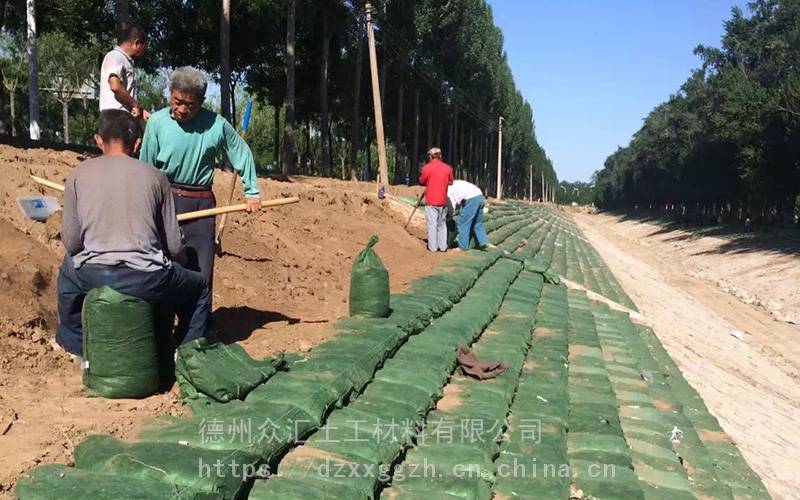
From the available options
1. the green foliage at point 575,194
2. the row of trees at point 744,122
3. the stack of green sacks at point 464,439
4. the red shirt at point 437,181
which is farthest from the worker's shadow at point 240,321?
the green foliage at point 575,194

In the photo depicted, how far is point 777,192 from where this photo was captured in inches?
1249

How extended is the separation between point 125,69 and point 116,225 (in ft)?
5.28

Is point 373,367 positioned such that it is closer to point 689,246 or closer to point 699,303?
point 699,303

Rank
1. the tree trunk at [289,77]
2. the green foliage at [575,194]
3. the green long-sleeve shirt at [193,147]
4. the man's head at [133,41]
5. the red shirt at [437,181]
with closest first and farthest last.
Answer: the green long-sleeve shirt at [193,147]
the man's head at [133,41]
the red shirt at [437,181]
the tree trunk at [289,77]
the green foliage at [575,194]

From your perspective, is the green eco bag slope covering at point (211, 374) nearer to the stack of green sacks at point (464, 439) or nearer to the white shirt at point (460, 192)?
the stack of green sacks at point (464, 439)

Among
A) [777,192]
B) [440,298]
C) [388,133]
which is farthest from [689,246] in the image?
[440,298]

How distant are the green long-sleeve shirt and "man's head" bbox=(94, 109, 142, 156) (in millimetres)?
465

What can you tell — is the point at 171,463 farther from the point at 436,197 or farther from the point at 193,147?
the point at 436,197

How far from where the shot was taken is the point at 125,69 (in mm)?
3857

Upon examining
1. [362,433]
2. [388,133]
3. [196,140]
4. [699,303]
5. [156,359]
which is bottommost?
[699,303]

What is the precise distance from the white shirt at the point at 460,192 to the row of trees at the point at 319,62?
513 centimetres

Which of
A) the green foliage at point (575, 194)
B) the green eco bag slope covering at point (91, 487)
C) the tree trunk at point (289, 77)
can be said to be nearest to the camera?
the green eco bag slope covering at point (91, 487)

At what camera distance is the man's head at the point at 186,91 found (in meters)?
3.15

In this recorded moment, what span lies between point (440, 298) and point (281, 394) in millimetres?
2767
